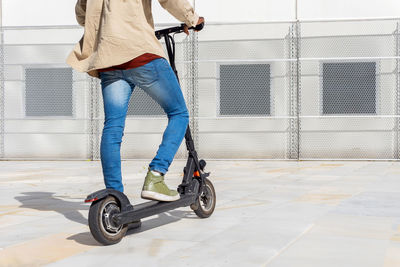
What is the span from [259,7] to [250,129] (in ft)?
A: 8.13

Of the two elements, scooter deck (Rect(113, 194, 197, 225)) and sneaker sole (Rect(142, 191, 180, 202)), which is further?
sneaker sole (Rect(142, 191, 180, 202))

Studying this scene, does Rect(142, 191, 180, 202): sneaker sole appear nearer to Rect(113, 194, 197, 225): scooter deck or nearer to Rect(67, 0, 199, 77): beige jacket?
Rect(113, 194, 197, 225): scooter deck

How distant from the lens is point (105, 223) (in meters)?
3.19

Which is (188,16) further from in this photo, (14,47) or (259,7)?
(14,47)

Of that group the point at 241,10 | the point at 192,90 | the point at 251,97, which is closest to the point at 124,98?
the point at 192,90

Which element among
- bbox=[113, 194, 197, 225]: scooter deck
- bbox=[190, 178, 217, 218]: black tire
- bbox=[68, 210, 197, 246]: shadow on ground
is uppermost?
bbox=[113, 194, 197, 225]: scooter deck

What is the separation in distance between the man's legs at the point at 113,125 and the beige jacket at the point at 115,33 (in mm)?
134

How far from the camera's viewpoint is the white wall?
1171 cm

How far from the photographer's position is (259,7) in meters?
12.0

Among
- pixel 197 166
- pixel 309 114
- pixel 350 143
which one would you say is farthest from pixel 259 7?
pixel 197 166

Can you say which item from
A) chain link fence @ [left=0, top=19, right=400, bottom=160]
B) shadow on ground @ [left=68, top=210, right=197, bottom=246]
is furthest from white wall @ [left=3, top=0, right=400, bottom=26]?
shadow on ground @ [left=68, top=210, right=197, bottom=246]

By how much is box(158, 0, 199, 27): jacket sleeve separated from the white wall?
8.51 m

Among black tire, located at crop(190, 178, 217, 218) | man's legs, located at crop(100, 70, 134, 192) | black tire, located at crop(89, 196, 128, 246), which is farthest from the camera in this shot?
black tire, located at crop(190, 178, 217, 218)

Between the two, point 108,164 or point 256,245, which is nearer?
point 256,245
